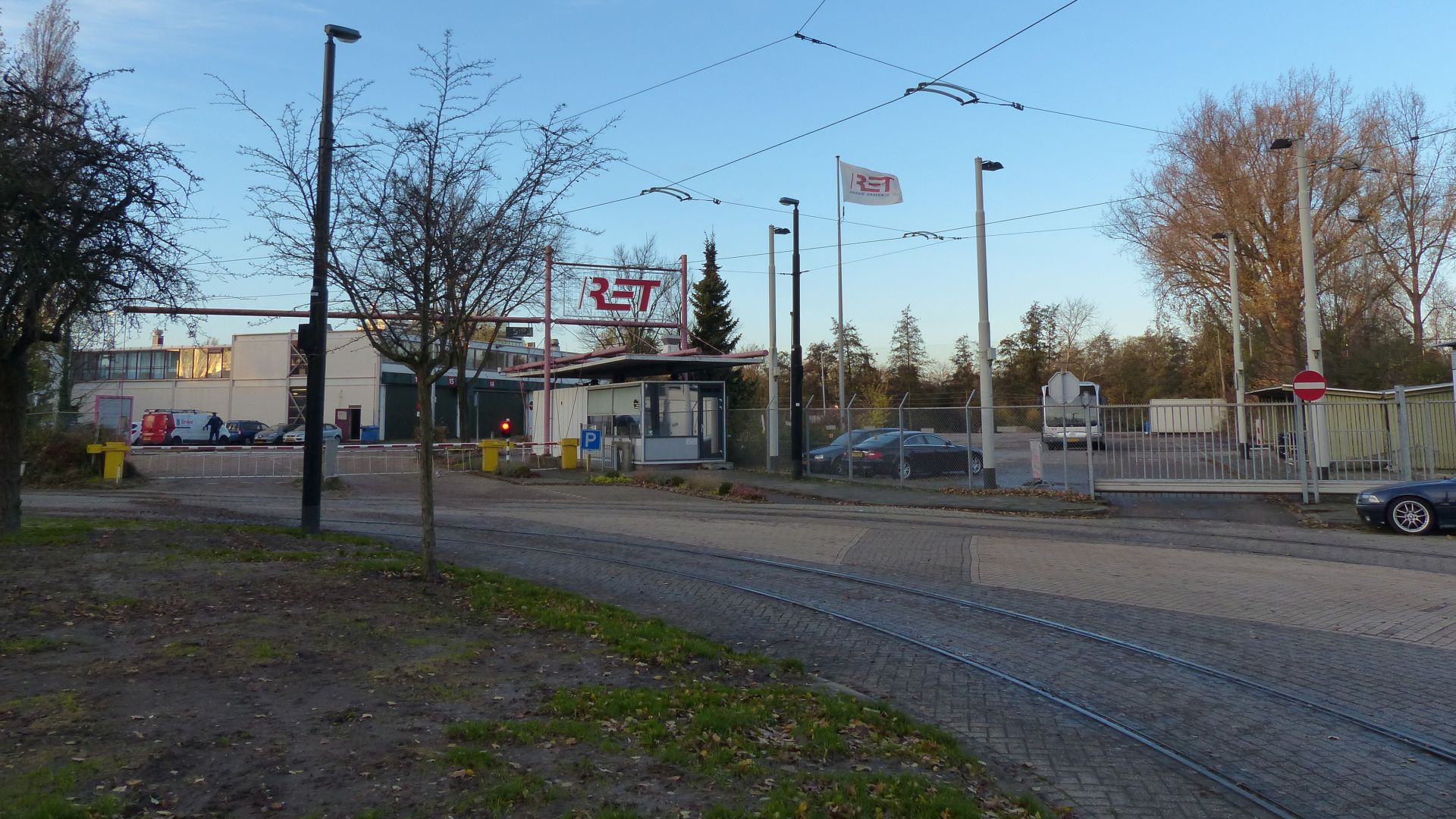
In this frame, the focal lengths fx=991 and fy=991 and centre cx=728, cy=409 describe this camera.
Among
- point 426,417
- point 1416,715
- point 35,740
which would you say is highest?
point 426,417

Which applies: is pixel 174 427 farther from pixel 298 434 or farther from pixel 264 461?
pixel 264 461

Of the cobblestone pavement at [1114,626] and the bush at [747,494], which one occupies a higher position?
the bush at [747,494]

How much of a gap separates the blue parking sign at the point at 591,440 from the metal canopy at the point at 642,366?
92.1 inches

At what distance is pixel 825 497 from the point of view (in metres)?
24.5

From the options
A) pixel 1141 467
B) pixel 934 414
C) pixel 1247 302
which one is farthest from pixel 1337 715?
pixel 1247 302

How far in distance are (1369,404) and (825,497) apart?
1178 centimetres

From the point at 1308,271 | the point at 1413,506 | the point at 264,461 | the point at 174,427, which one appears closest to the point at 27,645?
the point at 1413,506

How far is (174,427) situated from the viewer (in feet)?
175

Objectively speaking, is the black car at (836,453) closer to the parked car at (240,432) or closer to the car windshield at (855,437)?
Result: the car windshield at (855,437)

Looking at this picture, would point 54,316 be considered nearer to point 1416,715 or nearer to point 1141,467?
point 1416,715

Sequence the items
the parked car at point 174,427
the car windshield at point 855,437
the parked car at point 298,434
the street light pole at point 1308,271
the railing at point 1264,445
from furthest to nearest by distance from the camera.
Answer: the parked car at point 298,434 < the parked car at point 174,427 < the car windshield at point 855,437 < the street light pole at point 1308,271 < the railing at point 1264,445

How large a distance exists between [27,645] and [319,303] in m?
5.88

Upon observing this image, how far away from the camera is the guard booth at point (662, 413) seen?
101ft

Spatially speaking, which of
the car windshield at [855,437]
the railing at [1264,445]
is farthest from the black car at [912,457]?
the railing at [1264,445]
